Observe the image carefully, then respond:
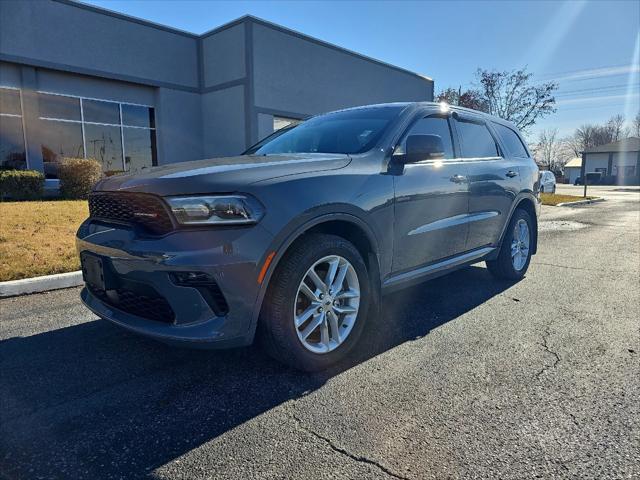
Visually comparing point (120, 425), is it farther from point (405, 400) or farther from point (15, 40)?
point (15, 40)

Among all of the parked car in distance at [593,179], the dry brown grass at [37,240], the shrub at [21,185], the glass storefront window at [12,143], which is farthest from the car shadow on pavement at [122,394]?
the parked car in distance at [593,179]

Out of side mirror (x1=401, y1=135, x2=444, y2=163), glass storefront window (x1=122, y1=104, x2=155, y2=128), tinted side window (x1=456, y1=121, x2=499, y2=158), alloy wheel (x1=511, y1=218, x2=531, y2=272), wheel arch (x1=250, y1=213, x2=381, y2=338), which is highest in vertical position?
glass storefront window (x1=122, y1=104, x2=155, y2=128)

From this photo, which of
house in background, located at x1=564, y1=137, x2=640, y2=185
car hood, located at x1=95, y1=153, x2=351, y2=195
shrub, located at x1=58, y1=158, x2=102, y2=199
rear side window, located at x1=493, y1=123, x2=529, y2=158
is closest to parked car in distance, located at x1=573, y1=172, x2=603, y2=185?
house in background, located at x1=564, y1=137, x2=640, y2=185

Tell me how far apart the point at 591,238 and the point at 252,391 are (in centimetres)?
868

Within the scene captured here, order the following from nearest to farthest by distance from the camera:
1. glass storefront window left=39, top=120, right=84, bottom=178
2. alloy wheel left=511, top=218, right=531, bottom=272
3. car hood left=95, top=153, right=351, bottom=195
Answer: car hood left=95, top=153, right=351, bottom=195, alloy wheel left=511, top=218, right=531, bottom=272, glass storefront window left=39, top=120, right=84, bottom=178

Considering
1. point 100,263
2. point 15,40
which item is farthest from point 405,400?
point 15,40

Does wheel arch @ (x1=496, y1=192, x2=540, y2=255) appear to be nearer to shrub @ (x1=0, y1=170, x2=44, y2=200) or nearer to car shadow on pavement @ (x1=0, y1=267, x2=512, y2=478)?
car shadow on pavement @ (x1=0, y1=267, x2=512, y2=478)

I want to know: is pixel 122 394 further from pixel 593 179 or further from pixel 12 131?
pixel 593 179

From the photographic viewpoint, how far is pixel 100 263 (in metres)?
2.71

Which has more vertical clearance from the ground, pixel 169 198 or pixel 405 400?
pixel 169 198

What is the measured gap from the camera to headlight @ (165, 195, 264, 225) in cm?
244

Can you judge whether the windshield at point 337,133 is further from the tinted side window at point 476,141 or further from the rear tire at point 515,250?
the rear tire at point 515,250

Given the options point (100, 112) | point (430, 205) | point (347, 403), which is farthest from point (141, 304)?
point (100, 112)

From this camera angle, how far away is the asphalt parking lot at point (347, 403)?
6.52 feet
